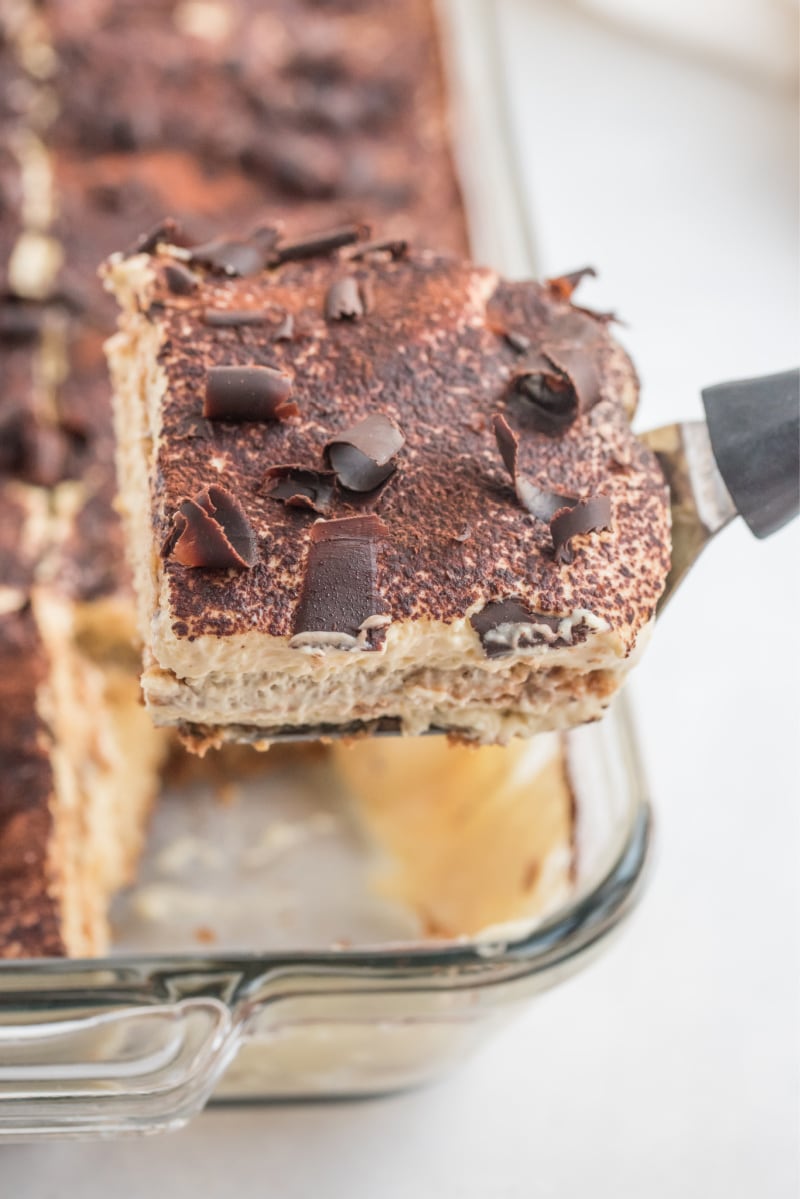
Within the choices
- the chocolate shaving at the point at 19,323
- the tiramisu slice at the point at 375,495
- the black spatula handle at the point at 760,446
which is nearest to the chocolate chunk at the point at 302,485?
the tiramisu slice at the point at 375,495

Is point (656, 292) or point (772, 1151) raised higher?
point (656, 292)

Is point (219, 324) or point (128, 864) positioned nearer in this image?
point (219, 324)

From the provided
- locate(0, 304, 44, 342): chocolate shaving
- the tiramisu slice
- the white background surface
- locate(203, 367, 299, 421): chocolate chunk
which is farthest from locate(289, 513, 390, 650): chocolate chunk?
locate(0, 304, 44, 342): chocolate shaving

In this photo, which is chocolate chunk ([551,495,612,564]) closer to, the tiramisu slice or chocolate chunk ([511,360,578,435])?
the tiramisu slice

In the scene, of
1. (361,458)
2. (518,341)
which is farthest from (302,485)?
(518,341)

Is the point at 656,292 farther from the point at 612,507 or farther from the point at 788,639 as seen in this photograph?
the point at 612,507

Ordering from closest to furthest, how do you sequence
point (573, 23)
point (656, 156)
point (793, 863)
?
1. point (793, 863)
2. point (656, 156)
3. point (573, 23)

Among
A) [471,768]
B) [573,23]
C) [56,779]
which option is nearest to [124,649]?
[56,779]
